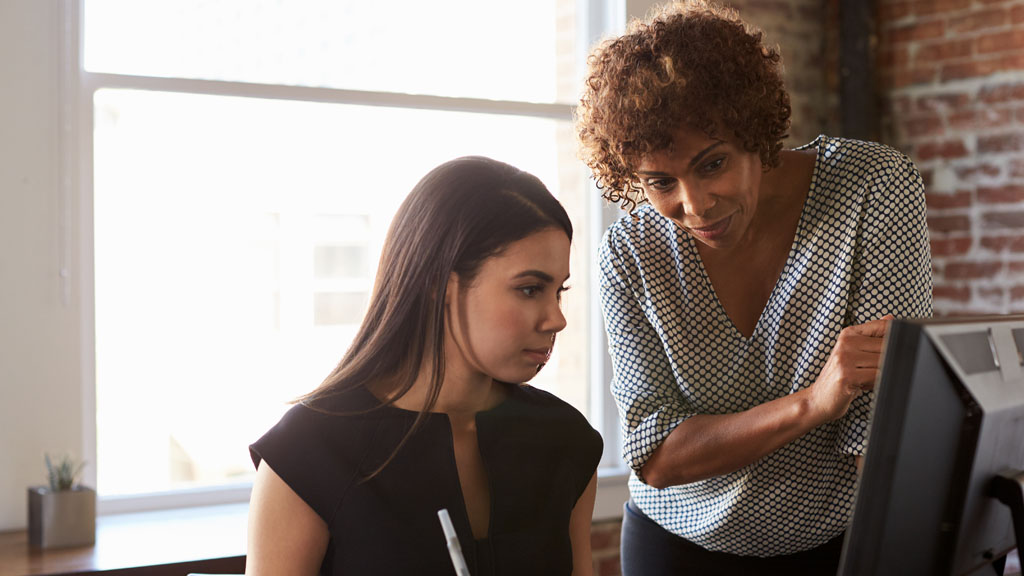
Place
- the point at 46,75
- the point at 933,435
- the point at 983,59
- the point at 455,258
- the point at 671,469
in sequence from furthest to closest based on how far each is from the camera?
the point at 983,59, the point at 46,75, the point at 671,469, the point at 455,258, the point at 933,435

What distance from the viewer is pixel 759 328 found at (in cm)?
163

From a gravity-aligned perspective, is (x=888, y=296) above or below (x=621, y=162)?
below

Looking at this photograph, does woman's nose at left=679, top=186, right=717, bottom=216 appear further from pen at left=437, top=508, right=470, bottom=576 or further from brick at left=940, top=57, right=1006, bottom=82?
brick at left=940, top=57, right=1006, bottom=82

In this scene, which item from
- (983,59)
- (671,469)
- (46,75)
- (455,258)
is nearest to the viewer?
(455,258)

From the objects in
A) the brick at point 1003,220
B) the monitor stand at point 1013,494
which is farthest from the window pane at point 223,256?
the monitor stand at point 1013,494

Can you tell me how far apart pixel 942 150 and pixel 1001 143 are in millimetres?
205

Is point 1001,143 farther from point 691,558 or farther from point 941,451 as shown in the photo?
point 941,451

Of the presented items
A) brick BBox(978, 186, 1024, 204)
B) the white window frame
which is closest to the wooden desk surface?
the white window frame

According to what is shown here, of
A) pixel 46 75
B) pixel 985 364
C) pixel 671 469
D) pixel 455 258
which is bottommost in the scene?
pixel 671 469

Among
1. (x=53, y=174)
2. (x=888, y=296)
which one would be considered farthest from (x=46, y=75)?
(x=888, y=296)

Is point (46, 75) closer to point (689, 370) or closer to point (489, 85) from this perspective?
point (489, 85)

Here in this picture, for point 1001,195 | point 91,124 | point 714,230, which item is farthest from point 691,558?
point 1001,195

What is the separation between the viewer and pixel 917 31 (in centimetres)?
336

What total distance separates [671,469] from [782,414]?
0.76ft
